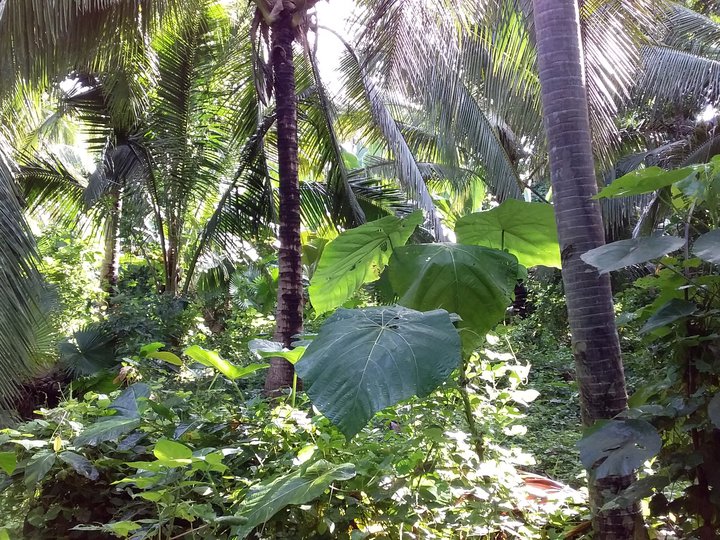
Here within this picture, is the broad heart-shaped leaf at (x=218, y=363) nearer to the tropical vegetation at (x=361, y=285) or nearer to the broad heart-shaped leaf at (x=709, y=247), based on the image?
the tropical vegetation at (x=361, y=285)

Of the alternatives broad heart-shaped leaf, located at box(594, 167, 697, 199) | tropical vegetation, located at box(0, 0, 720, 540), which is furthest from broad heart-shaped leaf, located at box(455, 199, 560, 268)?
broad heart-shaped leaf, located at box(594, 167, 697, 199)

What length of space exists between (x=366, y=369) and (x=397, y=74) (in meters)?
4.09

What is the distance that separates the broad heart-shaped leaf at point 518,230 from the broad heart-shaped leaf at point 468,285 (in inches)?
10.7

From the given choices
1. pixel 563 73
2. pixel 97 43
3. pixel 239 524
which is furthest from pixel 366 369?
pixel 97 43

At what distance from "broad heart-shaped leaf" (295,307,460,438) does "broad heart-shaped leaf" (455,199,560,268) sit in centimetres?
77

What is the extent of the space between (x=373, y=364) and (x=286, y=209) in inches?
134

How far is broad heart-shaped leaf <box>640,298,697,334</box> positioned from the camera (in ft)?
3.89

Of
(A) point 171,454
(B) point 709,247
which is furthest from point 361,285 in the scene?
(B) point 709,247

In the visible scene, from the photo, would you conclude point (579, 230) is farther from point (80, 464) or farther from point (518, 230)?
point (80, 464)

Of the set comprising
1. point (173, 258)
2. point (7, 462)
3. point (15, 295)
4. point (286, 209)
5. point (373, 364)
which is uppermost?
point (173, 258)

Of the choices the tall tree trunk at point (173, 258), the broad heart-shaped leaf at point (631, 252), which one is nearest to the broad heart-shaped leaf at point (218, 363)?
the broad heart-shaped leaf at point (631, 252)

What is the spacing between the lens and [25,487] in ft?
5.77

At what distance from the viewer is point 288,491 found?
4.13ft

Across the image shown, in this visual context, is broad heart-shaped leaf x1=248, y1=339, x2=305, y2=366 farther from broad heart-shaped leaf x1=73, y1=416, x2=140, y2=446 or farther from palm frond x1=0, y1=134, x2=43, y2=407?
palm frond x1=0, y1=134, x2=43, y2=407
